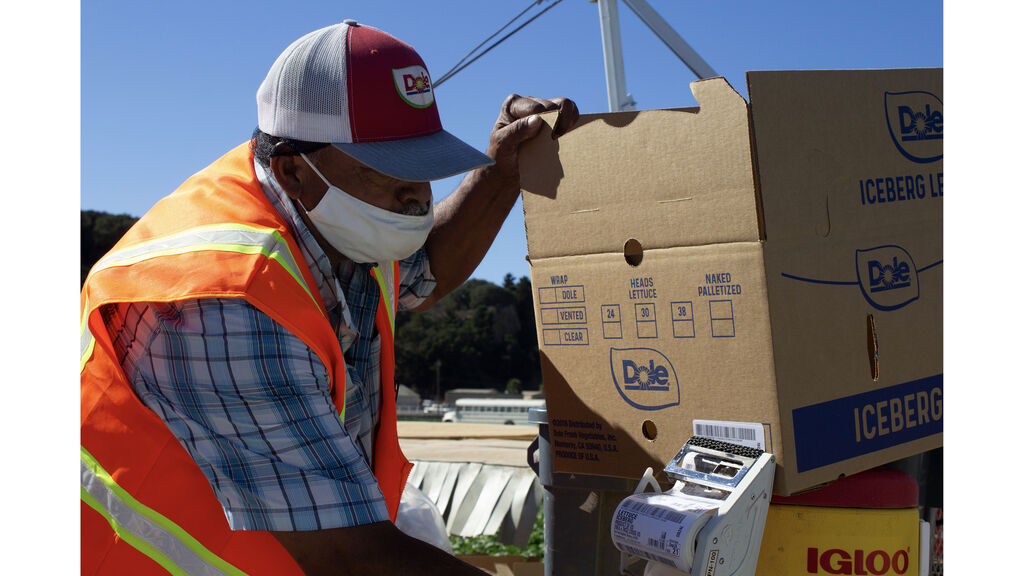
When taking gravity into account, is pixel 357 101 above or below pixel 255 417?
above

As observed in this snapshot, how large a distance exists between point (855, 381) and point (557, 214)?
724 millimetres

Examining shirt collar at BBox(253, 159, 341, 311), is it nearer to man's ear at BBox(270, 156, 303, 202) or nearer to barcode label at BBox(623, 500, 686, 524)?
man's ear at BBox(270, 156, 303, 202)

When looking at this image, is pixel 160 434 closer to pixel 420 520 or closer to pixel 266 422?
pixel 266 422

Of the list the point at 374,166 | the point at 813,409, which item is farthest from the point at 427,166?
the point at 813,409

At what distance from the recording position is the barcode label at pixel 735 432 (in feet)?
5.40

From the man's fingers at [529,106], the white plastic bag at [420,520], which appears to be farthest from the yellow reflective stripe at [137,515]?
the white plastic bag at [420,520]

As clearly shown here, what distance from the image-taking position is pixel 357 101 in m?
1.74

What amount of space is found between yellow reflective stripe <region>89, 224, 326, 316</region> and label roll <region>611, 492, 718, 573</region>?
2.31 feet

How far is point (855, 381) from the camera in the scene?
1.76 metres

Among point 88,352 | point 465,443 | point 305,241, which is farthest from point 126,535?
point 465,443

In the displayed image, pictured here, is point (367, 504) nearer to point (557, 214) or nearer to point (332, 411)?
point (332, 411)

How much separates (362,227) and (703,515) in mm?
894

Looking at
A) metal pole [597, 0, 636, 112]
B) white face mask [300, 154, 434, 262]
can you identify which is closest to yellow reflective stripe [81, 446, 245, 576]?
→ white face mask [300, 154, 434, 262]

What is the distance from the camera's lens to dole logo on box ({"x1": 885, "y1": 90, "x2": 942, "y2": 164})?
6.13 ft
